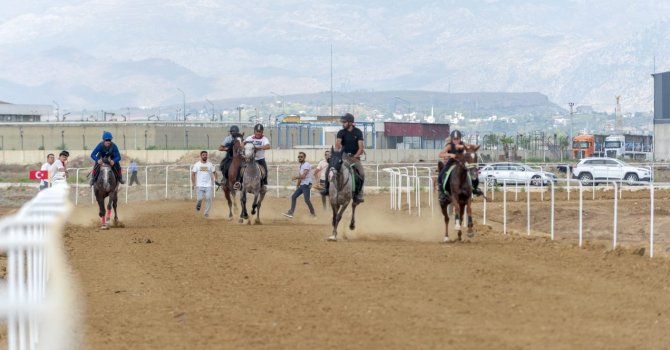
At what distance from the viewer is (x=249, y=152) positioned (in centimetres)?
2795

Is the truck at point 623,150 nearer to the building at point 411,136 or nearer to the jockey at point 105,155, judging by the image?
the building at point 411,136

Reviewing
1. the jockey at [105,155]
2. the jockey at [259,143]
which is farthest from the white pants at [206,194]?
the jockey at [105,155]

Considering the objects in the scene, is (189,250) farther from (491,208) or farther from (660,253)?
(491,208)

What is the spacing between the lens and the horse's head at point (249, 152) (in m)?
27.9

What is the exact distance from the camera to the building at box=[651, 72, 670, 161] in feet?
354

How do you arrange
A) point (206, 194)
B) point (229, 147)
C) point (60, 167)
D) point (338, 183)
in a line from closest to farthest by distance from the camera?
point (338, 183), point (229, 147), point (60, 167), point (206, 194)

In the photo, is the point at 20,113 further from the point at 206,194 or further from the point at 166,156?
the point at 206,194

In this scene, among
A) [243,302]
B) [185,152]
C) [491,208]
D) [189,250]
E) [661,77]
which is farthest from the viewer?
[661,77]

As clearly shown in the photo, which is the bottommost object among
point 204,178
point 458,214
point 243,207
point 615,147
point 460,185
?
point 615,147

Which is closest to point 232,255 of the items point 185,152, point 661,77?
point 185,152

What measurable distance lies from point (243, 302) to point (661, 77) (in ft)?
350

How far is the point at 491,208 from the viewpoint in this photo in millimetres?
36969

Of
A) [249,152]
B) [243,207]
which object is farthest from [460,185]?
[243,207]

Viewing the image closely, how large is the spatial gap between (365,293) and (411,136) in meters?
114
